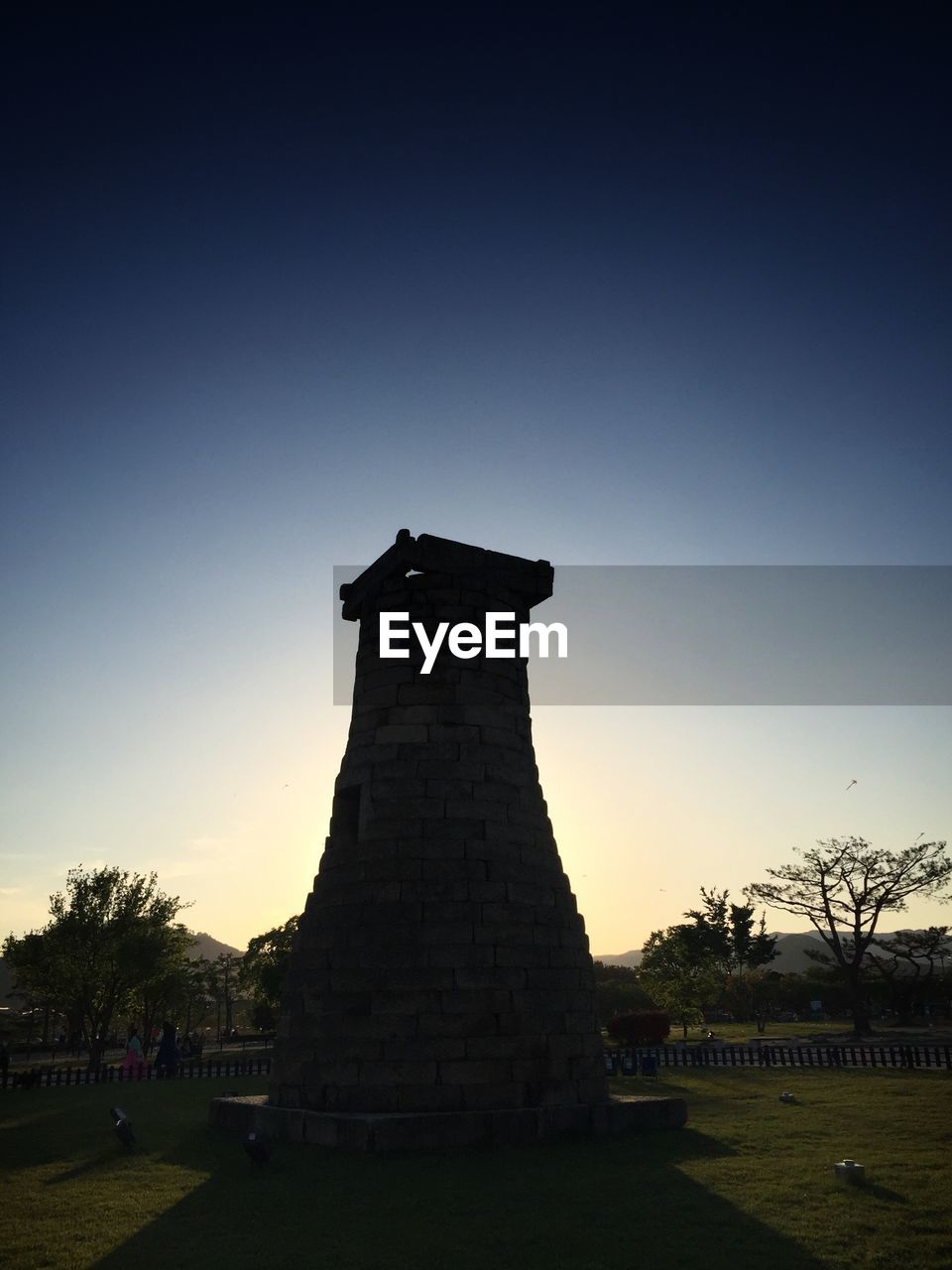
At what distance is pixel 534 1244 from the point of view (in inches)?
298

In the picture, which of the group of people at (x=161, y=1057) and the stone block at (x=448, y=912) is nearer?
the stone block at (x=448, y=912)

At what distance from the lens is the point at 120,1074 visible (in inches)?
952

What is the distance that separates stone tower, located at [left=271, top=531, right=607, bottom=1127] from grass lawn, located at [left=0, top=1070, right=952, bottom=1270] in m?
1.22

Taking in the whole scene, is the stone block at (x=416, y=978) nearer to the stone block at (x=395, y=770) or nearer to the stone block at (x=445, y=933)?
the stone block at (x=445, y=933)

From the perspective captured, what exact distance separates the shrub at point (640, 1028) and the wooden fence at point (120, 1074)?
14456mm

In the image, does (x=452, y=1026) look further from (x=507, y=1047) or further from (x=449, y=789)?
(x=449, y=789)

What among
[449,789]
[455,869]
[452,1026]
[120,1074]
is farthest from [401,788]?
[120,1074]

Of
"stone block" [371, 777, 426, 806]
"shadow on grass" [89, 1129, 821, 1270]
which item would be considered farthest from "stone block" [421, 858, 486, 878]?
"shadow on grass" [89, 1129, 821, 1270]

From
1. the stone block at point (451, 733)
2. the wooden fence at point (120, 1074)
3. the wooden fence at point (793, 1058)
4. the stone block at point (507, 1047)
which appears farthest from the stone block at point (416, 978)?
the wooden fence at point (120, 1074)

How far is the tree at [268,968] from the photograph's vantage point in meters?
37.6

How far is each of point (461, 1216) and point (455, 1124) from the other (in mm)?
2845

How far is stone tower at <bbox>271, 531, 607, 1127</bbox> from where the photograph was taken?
11984mm

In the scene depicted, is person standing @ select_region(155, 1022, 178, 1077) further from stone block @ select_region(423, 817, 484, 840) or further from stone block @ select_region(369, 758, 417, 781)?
stone block @ select_region(423, 817, 484, 840)

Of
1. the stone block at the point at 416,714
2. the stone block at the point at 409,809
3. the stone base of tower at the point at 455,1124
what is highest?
the stone block at the point at 416,714
